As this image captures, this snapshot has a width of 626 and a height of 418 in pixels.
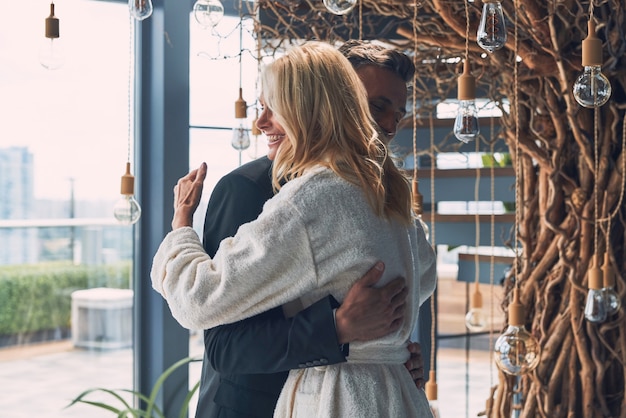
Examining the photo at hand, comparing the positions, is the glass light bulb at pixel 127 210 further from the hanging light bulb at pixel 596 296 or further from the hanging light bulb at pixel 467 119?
the hanging light bulb at pixel 596 296

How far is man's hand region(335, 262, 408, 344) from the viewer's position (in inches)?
55.2

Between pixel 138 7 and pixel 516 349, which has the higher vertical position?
pixel 138 7

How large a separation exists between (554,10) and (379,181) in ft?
3.50

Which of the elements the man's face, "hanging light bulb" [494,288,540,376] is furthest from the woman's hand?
"hanging light bulb" [494,288,540,376]

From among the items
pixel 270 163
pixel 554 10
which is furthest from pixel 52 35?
pixel 554 10

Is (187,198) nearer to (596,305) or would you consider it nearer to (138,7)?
(138,7)

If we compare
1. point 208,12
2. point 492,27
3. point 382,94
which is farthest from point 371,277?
point 208,12

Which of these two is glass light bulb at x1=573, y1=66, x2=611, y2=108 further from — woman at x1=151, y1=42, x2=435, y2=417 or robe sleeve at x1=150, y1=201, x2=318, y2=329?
robe sleeve at x1=150, y1=201, x2=318, y2=329

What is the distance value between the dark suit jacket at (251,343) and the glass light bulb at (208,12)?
2.85 feet

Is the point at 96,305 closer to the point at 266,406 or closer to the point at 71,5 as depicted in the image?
the point at 71,5

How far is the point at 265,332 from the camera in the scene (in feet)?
4.67

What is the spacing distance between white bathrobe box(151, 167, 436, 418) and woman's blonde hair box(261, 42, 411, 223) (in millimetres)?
31

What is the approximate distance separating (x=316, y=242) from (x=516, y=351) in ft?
2.80

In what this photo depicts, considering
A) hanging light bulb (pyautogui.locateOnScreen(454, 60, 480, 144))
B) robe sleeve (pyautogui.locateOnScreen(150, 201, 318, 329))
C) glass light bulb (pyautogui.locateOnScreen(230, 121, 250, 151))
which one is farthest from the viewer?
glass light bulb (pyautogui.locateOnScreen(230, 121, 250, 151))
